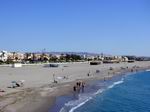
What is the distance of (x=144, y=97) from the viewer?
46.9 meters

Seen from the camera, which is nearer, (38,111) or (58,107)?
(38,111)

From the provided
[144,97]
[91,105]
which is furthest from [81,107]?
[144,97]

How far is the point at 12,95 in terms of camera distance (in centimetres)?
4016

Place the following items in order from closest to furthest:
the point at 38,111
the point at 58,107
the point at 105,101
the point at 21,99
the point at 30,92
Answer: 1. the point at 38,111
2. the point at 58,107
3. the point at 21,99
4. the point at 105,101
5. the point at 30,92

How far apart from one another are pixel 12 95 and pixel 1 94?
119cm

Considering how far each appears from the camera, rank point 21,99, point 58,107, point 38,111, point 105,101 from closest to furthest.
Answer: point 38,111
point 58,107
point 21,99
point 105,101

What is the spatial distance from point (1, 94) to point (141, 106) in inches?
596

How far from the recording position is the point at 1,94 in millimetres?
40000

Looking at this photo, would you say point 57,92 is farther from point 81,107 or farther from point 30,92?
point 81,107

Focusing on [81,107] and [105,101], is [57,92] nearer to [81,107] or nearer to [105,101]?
[105,101]

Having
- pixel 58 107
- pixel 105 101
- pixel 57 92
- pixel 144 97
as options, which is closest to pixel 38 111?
pixel 58 107

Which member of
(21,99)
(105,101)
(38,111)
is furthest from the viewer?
(105,101)

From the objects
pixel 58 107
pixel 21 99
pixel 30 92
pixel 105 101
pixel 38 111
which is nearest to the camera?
pixel 38 111

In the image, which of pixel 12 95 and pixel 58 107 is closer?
pixel 58 107
